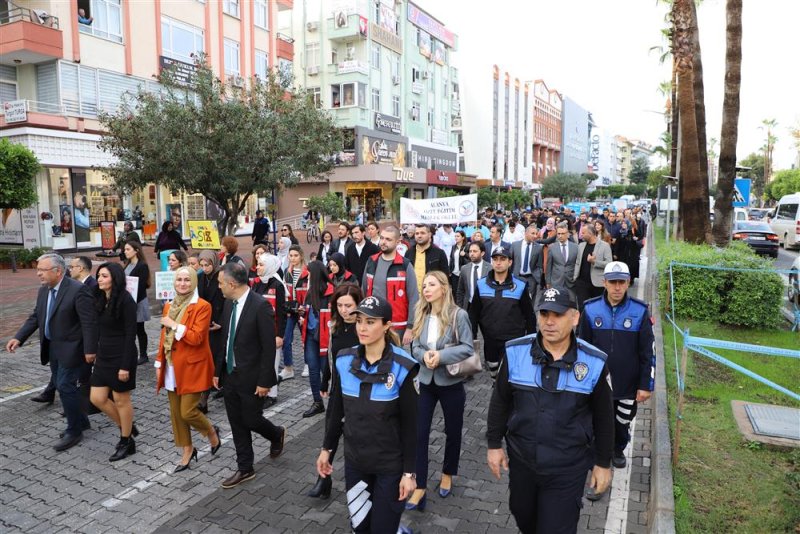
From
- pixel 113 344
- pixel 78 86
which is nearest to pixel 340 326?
pixel 113 344

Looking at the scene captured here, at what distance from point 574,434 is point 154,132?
13.7 meters

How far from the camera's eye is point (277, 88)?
1678 cm

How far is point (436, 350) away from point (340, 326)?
117 cm

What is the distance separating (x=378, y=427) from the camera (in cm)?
340

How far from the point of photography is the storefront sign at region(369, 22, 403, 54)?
45625 millimetres

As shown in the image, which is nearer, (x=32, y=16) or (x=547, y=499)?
(x=547, y=499)

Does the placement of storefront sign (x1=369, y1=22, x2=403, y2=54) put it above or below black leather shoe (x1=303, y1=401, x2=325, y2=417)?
above

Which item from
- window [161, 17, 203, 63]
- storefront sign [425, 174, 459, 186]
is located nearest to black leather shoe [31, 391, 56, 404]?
window [161, 17, 203, 63]

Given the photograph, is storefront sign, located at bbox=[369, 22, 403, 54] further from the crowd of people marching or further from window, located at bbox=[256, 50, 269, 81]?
the crowd of people marching

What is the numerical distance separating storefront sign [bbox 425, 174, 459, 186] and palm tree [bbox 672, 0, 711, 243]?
37.2 m

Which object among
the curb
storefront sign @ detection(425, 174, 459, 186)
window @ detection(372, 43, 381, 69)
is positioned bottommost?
the curb

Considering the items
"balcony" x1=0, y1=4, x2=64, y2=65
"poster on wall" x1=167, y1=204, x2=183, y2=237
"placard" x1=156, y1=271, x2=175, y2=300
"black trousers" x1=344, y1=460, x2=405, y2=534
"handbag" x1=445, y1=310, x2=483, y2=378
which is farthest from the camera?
"poster on wall" x1=167, y1=204, x2=183, y2=237

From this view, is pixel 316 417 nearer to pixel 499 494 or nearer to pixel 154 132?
pixel 499 494

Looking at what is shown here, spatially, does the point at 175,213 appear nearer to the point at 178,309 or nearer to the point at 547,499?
the point at 178,309
